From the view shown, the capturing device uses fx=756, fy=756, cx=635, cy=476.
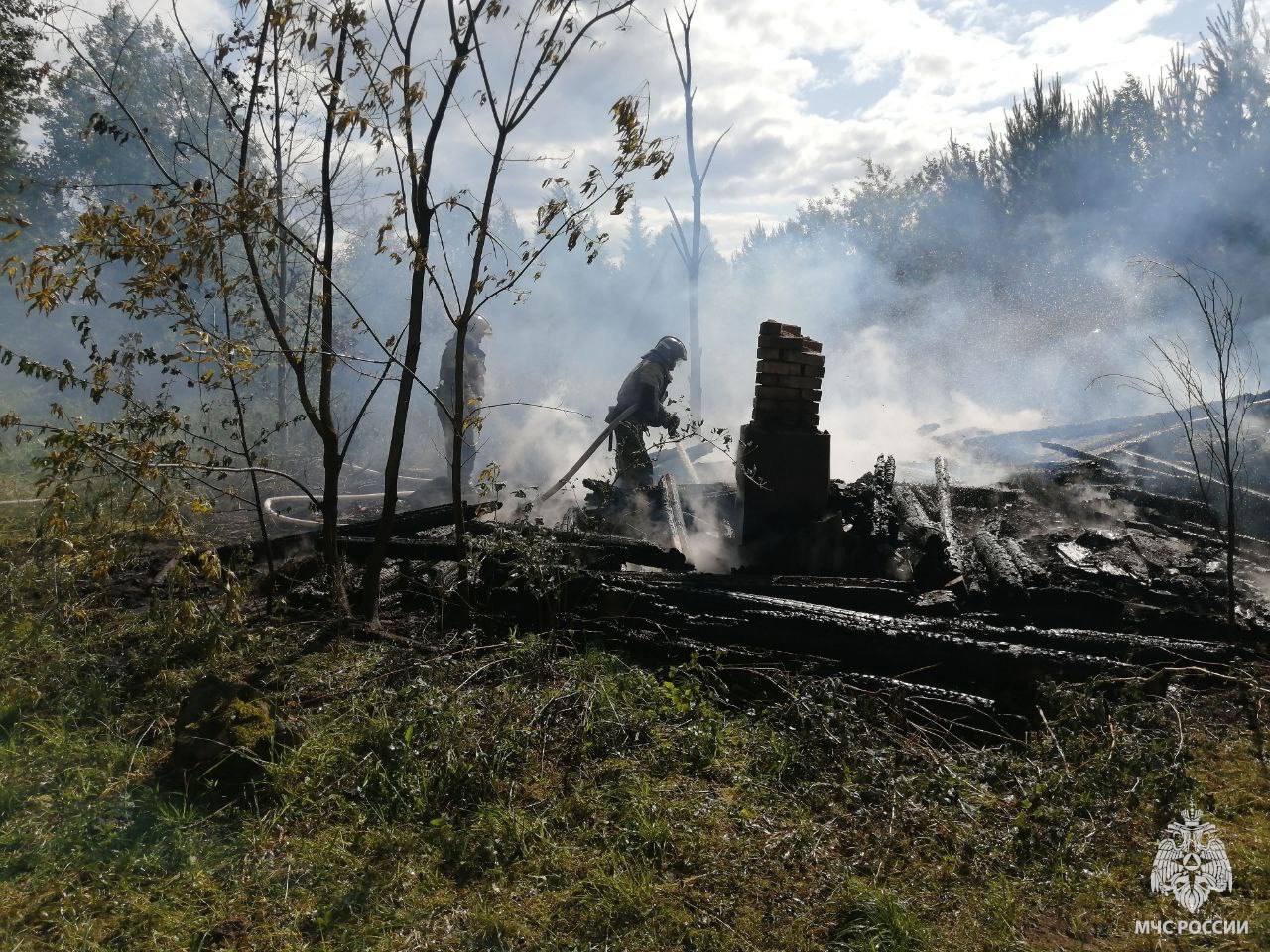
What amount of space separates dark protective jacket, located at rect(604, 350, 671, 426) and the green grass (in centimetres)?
558

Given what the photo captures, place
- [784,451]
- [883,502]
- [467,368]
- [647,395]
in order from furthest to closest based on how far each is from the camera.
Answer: [467,368] → [647,395] → [883,502] → [784,451]

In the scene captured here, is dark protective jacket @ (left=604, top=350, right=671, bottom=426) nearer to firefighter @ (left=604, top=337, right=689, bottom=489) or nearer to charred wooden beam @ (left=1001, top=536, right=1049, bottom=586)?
firefighter @ (left=604, top=337, right=689, bottom=489)

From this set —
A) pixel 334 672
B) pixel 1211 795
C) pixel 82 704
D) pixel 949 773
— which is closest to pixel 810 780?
pixel 949 773

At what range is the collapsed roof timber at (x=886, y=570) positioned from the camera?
13.9 ft

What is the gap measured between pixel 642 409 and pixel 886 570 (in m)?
4.41

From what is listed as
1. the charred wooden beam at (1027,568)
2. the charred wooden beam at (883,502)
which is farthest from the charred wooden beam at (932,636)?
the charred wooden beam at (883,502)

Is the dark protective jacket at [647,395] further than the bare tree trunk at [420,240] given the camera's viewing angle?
Yes

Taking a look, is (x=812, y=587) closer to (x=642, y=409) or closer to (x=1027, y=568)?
(x=1027, y=568)

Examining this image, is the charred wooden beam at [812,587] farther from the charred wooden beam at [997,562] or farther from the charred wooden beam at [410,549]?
the charred wooden beam at [410,549]

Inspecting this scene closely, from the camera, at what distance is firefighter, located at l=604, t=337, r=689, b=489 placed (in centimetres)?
925

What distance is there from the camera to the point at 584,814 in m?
3.06

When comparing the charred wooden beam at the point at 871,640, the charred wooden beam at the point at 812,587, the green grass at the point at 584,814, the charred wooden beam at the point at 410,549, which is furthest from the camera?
the charred wooden beam at the point at 410,549

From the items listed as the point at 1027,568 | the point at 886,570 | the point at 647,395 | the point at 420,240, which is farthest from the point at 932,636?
the point at 647,395

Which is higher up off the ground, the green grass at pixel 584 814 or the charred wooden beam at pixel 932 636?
the charred wooden beam at pixel 932 636
